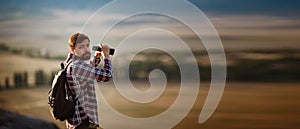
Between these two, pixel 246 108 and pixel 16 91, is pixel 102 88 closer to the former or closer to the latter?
pixel 16 91

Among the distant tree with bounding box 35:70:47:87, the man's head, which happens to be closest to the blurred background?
the distant tree with bounding box 35:70:47:87

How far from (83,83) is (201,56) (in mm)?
1077

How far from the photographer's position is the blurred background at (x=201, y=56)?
3.90 metres

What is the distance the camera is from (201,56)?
407cm

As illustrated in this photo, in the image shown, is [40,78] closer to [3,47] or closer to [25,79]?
[25,79]

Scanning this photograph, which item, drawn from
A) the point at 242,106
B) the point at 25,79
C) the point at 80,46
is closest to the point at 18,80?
the point at 25,79

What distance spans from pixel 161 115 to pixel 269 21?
0.99m

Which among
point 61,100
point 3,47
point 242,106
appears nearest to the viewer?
point 61,100

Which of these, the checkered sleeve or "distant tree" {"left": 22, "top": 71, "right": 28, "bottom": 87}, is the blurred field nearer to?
"distant tree" {"left": 22, "top": 71, "right": 28, "bottom": 87}

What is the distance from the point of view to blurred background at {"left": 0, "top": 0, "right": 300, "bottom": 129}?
3896 millimetres

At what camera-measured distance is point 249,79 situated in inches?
156

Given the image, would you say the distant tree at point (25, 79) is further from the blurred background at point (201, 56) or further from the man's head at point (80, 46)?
the man's head at point (80, 46)

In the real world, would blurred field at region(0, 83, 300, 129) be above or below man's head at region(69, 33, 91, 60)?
below

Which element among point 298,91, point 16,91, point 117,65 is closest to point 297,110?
point 298,91
